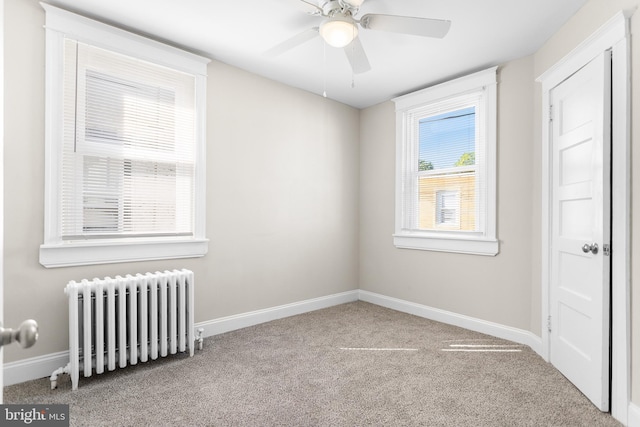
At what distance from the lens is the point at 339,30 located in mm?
2061

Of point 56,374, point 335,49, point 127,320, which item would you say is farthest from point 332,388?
point 335,49

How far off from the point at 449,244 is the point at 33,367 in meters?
→ 3.49

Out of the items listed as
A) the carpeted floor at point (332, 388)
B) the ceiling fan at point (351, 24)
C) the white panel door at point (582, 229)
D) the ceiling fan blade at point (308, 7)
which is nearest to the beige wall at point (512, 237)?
the white panel door at point (582, 229)

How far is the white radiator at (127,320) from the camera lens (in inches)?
89.4

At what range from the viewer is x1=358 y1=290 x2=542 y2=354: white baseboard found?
3.03 meters

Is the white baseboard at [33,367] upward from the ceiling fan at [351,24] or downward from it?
downward

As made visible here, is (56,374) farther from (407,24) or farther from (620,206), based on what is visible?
(620,206)

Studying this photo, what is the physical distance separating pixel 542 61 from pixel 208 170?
2.93m

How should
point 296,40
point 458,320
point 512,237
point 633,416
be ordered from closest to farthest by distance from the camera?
point 633,416, point 296,40, point 512,237, point 458,320

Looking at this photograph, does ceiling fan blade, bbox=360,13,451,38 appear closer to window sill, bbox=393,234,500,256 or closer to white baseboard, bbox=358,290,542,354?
window sill, bbox=393,234,500,256

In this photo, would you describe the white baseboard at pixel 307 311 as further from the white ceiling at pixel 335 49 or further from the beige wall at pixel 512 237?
the white ceiling at pixel 335 49

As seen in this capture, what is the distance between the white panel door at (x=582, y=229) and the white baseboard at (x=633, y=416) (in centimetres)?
14

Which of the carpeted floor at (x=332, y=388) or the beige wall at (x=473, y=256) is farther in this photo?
the beige wall at (x=473, y=256)

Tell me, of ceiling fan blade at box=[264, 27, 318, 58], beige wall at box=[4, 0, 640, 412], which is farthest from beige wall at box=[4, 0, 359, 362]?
ceiling fan blade at box=[264, 27, 318, 58]
